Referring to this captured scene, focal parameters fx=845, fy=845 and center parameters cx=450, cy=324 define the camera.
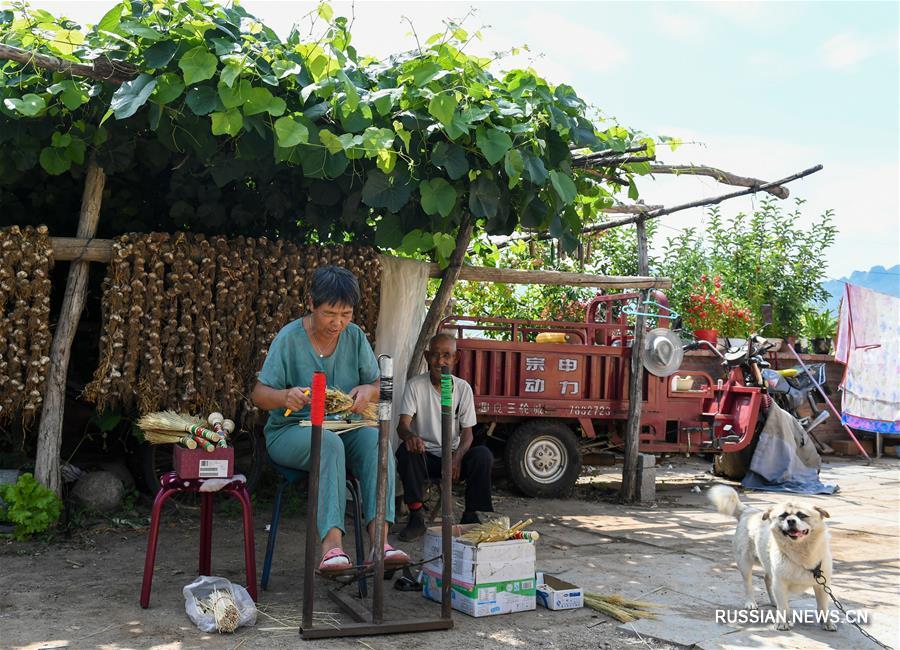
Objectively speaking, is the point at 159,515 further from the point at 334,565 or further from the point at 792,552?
the point at 792,552

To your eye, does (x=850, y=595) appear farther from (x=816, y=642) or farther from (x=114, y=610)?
(x=114, y=610)

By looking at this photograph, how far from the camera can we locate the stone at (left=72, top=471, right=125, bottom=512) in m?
5.85

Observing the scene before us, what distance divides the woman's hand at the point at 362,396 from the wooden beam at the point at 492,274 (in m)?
2.28

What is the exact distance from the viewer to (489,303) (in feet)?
36.5

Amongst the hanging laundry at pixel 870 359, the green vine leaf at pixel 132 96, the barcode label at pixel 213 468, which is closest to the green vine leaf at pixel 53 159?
the green vine leaf at pixel 132 96

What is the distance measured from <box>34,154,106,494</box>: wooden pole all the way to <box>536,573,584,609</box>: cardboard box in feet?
10.8

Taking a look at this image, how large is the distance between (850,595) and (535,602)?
186 cm

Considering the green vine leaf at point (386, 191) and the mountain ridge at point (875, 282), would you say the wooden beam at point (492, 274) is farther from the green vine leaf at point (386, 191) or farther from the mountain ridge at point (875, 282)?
the mountain ridge at point (875, 282)

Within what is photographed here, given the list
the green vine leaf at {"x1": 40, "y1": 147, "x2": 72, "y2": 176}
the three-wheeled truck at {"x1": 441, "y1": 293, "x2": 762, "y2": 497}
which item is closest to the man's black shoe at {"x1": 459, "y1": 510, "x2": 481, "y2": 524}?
the three-wheeled truck at {"x1": 441, "y1": 293, "x2": 762, "y2": 497}

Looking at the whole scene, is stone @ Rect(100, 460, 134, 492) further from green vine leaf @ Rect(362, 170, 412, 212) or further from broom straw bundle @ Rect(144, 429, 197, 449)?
green vine leaf @ Rect(362, 170, 412, 212)

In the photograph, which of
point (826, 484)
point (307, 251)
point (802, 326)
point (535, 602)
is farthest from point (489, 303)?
point (535, 602)

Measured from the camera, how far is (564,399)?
795cm

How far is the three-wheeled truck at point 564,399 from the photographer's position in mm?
7688

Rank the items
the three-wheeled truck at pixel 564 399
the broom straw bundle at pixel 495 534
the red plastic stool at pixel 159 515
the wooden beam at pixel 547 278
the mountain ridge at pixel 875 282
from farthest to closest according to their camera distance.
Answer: the mountain ridge at pixel 875 282, the three-wheeled truck at pixel 564 399, the wooden beam at pixel 547 278, the broom straw bundle at pixel 495 534, the red plastic stool at pixel 159 515
